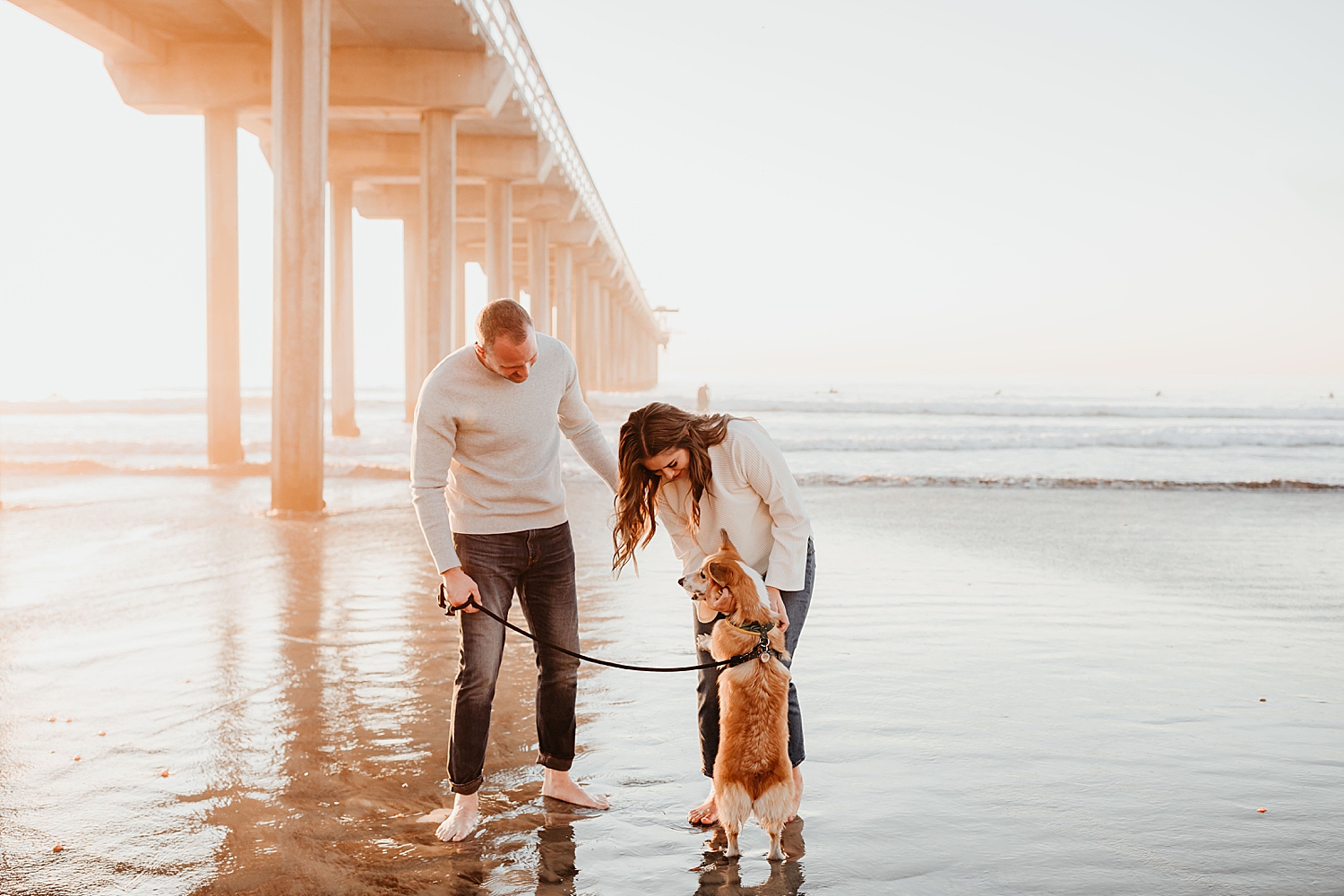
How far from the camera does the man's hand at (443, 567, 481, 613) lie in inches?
127

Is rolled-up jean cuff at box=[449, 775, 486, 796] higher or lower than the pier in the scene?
lower

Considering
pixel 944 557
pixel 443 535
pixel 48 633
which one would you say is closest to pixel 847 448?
pixel 944 557

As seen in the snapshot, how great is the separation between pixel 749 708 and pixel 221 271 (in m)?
15.0

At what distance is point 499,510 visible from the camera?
339cm

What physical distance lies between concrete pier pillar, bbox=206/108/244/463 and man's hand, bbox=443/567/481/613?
13.7 metres

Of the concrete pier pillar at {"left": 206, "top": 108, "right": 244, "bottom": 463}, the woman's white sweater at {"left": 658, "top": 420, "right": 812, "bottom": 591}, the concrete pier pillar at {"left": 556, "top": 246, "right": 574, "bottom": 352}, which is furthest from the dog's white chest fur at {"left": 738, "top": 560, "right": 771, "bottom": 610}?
the concrete pier pillar at {"left": 556, "top": 246, "right": 574, "bottom": 352}

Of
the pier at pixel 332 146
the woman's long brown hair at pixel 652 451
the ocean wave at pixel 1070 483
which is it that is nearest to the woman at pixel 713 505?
the woman's long brown hair at pixel 652 451

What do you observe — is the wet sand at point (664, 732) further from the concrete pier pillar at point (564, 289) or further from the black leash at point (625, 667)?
the concrete pier pillar at point (564, 289)

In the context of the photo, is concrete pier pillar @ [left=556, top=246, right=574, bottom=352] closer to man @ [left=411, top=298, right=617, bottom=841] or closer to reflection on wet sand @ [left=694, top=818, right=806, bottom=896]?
man @ [left=411, top=298, right=617, bottom=841]

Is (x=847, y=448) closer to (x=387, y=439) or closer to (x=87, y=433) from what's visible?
(x=387, y=439)

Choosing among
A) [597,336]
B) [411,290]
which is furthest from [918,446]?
[597,336]

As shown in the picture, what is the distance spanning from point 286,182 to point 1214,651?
9.52 metres

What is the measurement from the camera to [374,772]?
386cm

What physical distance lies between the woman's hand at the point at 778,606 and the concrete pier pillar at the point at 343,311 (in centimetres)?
2146
